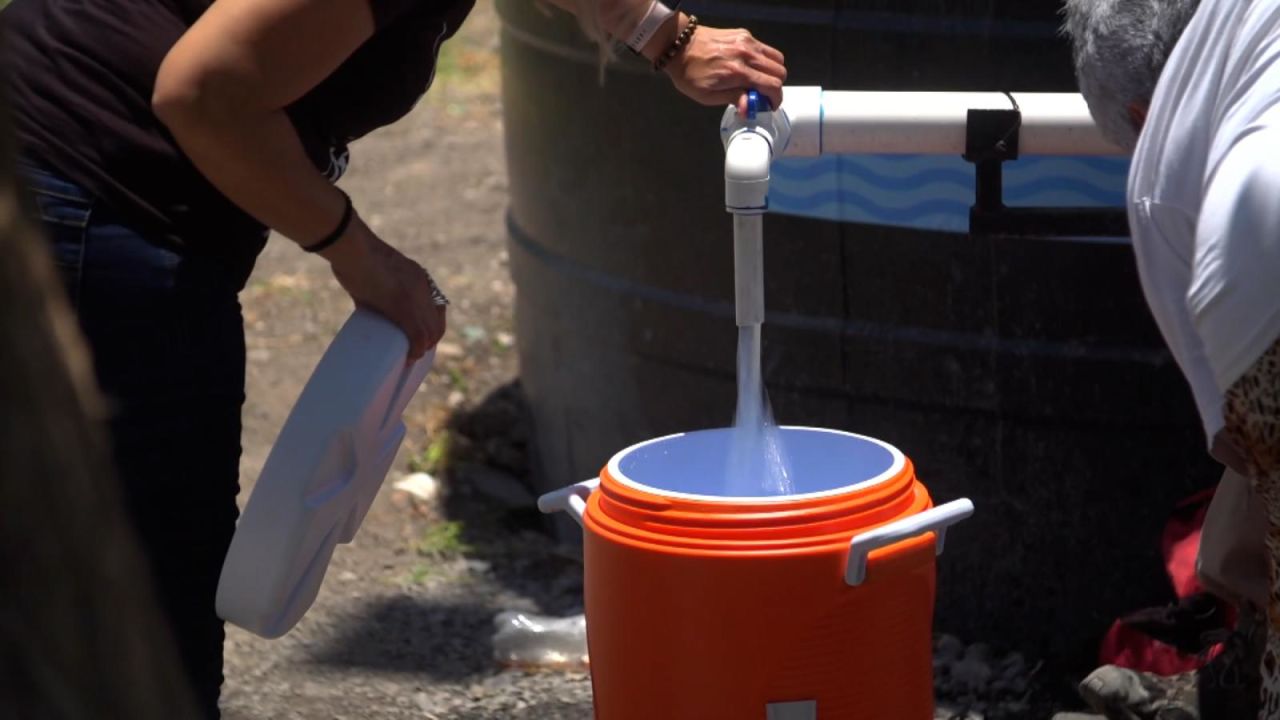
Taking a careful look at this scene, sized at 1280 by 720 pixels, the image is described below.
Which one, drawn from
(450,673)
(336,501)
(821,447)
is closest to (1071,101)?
(821,447)

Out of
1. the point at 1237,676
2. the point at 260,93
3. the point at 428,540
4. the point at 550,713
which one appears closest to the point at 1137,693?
the point at 1237,676

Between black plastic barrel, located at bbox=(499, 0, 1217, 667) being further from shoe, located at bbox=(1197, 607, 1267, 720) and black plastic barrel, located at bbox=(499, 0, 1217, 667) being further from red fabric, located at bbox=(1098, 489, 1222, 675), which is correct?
shoe, located at bbox=(1197, 607, 1267, 720)

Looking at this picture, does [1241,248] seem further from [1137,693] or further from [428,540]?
[428,540]

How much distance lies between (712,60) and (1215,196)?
0.72 m

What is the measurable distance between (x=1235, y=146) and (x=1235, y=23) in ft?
0.46

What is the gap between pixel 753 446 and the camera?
2361 millimetres

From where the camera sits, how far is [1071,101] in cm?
257

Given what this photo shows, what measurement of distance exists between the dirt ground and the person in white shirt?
1.49 meters

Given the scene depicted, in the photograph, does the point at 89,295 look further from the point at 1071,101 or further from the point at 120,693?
the point at 1071,101

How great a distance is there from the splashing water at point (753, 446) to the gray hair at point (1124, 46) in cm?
50

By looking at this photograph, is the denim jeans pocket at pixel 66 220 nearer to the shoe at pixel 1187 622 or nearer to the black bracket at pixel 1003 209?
the black bracket at pixel 1003 209

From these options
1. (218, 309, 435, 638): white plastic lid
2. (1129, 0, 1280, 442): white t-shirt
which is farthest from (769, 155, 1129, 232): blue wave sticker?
(218, 309, 435, 638): white plastic lid

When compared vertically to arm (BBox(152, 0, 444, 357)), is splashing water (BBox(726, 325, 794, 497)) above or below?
below

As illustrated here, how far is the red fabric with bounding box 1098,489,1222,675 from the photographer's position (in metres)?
2.84
